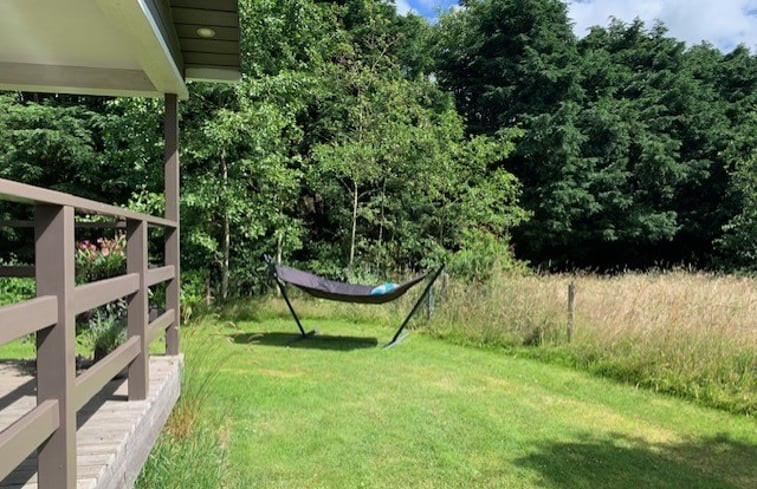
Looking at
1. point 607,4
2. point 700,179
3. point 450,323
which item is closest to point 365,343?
point 450,323

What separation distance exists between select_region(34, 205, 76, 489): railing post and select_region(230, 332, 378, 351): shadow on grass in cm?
464

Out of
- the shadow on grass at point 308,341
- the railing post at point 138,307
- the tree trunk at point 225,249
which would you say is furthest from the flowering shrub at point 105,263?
the railing post at point 138,307

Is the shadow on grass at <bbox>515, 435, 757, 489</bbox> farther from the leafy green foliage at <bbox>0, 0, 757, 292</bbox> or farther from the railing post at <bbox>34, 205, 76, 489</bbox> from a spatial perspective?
the leafy green foliage at <bbox>0, 0, 757, 292</bbox>

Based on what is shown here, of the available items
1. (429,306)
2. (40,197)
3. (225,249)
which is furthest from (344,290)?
(40,197)

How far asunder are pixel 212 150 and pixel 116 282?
5718 millimetres

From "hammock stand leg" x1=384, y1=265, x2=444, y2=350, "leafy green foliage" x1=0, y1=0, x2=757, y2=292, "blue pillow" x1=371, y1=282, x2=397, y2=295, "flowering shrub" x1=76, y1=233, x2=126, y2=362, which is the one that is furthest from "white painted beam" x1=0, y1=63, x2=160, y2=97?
"leafy green foliage" x1=0, y1=0, x2=757, y2=292

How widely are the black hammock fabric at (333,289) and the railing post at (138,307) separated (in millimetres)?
3578

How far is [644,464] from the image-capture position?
2.97 meters

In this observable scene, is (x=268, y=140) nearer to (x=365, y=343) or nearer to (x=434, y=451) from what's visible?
(x=365, y=343)

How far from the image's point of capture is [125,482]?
1661 mm

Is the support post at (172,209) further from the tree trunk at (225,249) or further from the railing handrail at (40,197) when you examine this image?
the tree trunk at (225,249)

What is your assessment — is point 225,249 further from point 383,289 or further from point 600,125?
point 600,125

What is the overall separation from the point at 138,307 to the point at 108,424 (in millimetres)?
451

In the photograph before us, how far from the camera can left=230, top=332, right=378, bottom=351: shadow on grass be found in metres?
5.86
